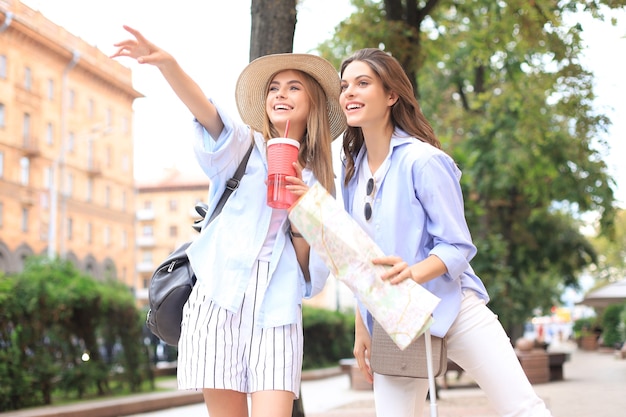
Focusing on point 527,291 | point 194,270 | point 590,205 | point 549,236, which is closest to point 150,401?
point 194,270

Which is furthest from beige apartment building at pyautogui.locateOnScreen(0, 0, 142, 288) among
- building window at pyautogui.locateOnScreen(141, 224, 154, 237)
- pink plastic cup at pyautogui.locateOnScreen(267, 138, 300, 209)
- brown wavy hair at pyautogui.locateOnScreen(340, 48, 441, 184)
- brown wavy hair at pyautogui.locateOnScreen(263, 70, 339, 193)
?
building window at pyautogui.locateOnScreen(141, 224, 154, 237)

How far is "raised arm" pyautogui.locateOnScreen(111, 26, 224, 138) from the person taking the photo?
3.04 metres

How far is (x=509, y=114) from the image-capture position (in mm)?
20078

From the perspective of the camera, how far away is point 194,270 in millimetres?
3277

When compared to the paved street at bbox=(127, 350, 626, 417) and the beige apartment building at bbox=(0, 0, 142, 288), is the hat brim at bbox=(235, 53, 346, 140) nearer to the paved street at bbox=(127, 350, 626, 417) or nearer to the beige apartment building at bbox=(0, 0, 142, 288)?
the paved street at bbox=(127, 350, 626, 417)

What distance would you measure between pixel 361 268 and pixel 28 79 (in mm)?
39465

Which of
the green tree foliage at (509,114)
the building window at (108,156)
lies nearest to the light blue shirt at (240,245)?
the green tree foliage at (509,114)

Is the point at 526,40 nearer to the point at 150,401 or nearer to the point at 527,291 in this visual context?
the point at 150,401

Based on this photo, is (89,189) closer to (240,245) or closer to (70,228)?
(70,228)

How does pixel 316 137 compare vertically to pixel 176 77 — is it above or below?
below

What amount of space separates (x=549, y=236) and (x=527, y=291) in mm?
8517

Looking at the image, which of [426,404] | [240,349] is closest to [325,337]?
[426,404]

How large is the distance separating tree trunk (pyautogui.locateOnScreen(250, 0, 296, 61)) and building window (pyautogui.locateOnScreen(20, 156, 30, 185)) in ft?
117

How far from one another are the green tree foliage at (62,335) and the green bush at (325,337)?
34.4 feet
